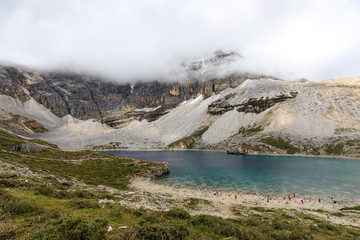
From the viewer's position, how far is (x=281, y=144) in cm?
10394

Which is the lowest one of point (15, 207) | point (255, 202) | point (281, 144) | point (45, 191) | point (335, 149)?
point (255, 202)

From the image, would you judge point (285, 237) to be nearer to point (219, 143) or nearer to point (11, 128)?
point (219, 143)

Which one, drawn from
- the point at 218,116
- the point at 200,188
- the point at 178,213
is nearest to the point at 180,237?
the point at 178,213

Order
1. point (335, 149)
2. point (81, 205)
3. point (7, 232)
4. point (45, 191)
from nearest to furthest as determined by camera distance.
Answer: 1. point (7, 232)
2. point (81, 205)
3. point (45, 191)
4. point (335, 149)

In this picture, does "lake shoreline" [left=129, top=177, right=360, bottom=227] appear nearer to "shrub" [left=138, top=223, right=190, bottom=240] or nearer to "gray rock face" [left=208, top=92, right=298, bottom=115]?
"shrub" [left=138, top=223, right=190, bottom=240]

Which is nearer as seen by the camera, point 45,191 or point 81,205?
point 81,205

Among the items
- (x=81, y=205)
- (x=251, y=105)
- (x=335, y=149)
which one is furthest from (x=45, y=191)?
(x=251, y=105)

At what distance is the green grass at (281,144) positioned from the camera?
98312 millimetres

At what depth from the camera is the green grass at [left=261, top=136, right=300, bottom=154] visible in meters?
98.3

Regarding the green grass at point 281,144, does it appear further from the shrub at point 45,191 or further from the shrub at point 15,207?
the shrub at point 15,207

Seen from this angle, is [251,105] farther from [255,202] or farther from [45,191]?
[45,191]

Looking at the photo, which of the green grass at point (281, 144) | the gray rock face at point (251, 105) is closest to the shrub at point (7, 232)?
the green grass at point (281, 144)

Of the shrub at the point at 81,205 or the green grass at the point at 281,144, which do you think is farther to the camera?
the green grass at the point at 281,144

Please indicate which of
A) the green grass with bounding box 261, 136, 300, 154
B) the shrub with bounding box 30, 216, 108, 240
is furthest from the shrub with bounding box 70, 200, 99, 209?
the green grass with bounding box 261, 136, 300, 154
